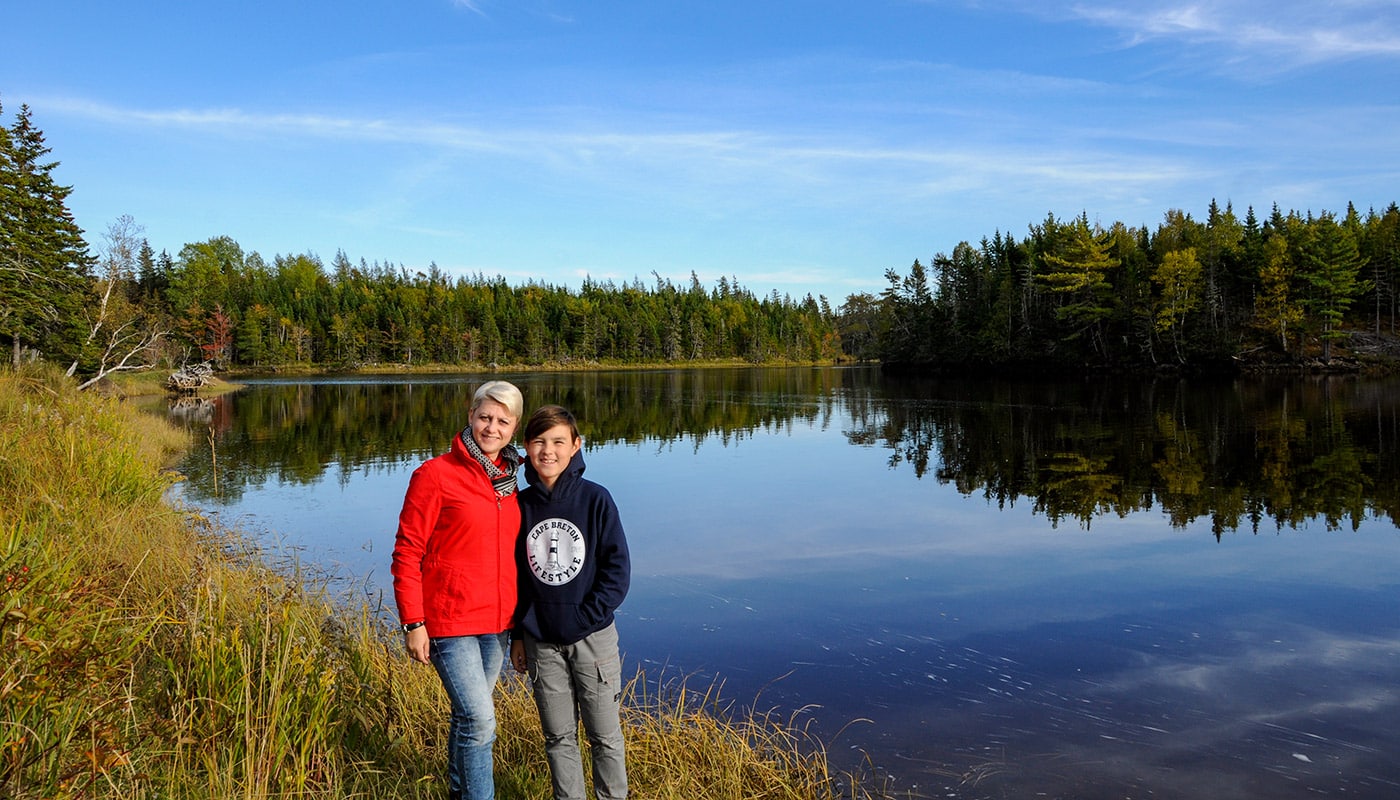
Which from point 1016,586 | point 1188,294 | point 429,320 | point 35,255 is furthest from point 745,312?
point 1016,586

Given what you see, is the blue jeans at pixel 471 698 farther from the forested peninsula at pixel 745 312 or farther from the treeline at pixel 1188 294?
the treeline at pixel 1188 294

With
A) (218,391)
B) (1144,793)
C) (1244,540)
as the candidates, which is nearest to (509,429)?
(1144,793)

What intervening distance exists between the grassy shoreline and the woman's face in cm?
134

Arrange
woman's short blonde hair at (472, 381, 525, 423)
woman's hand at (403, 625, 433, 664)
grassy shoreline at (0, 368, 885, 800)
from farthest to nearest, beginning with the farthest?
woman's short blonde hair at (472, 381, 525, 423)
woman's hand at (403, 625, 433, 664)
grassy shoreline at (0, 368, 885, 800)

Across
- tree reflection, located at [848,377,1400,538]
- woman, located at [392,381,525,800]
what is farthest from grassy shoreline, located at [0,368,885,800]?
tree reflection, located at [848,377,1400,538]

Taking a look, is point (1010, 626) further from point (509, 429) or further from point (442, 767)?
point (509, 429)

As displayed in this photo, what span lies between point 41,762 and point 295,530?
9.60 meters

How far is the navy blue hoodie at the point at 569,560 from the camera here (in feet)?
10.9

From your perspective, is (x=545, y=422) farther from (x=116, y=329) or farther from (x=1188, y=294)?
(x=1188, y=294)

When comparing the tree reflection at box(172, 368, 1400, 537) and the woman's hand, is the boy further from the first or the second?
the tree reflection at box(172, 368, 1400, 537)

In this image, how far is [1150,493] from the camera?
14102 millimetres

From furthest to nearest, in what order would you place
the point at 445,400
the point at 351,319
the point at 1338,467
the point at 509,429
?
the point at 351,319 < the point at 445,400 < the point at 1338,467 < the point at 509,429

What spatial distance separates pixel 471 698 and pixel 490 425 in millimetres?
1092

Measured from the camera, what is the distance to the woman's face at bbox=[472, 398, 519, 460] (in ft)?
10.9
